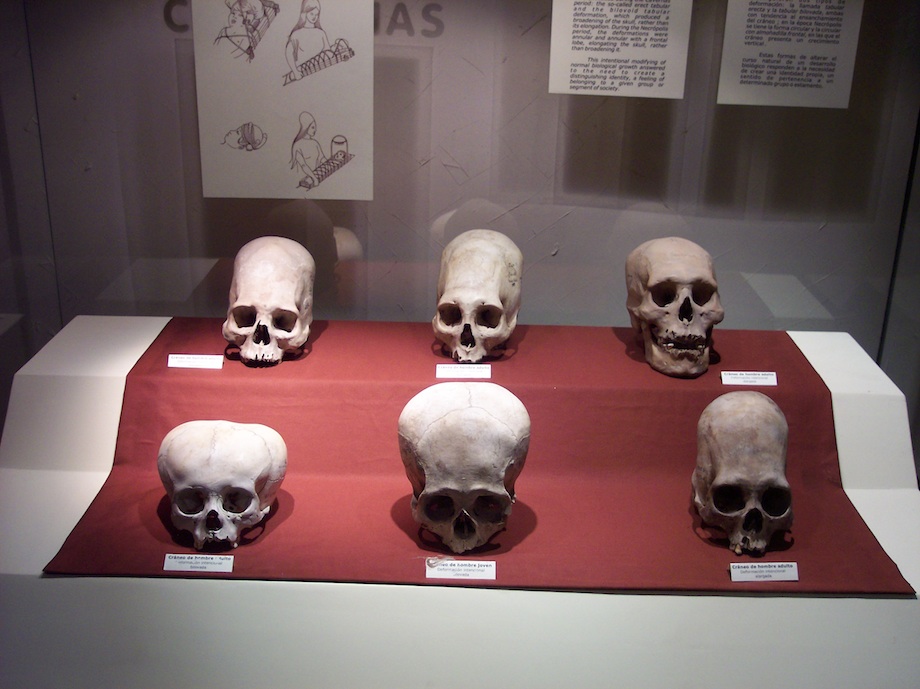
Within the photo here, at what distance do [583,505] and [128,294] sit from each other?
219cm

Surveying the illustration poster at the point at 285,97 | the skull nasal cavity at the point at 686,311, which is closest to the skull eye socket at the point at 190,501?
the illustration poster at the point at 285,97

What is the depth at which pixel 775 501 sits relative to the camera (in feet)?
8.27

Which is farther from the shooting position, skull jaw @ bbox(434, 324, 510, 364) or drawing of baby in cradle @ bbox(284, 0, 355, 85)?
drawing of baby in cradle @ bbox(284, 0, 355, 85)

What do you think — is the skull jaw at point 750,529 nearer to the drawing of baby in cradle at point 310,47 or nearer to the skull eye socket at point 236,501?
the skull eye socket at point 236,501

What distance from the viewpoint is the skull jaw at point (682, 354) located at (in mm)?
2969

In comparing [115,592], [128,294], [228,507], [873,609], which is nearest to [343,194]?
[128,294]

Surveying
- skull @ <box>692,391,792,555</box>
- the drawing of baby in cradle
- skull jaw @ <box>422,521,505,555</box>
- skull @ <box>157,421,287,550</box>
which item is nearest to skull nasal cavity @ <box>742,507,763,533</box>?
skull @ <box>692,391,792,555</box>

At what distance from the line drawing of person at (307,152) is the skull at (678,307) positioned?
4.23 feet

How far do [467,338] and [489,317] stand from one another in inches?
5.5

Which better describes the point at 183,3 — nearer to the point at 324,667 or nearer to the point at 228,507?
the point at 228,507

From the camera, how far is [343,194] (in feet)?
10.8

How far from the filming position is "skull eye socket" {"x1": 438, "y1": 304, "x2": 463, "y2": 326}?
3016 millimetres

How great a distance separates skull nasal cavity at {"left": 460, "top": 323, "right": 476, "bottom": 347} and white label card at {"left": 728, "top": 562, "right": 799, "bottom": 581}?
1.13 meters

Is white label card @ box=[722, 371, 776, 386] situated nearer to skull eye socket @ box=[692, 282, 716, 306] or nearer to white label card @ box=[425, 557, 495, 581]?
skull eye socket @ box=[692, 282, 716, 306]
